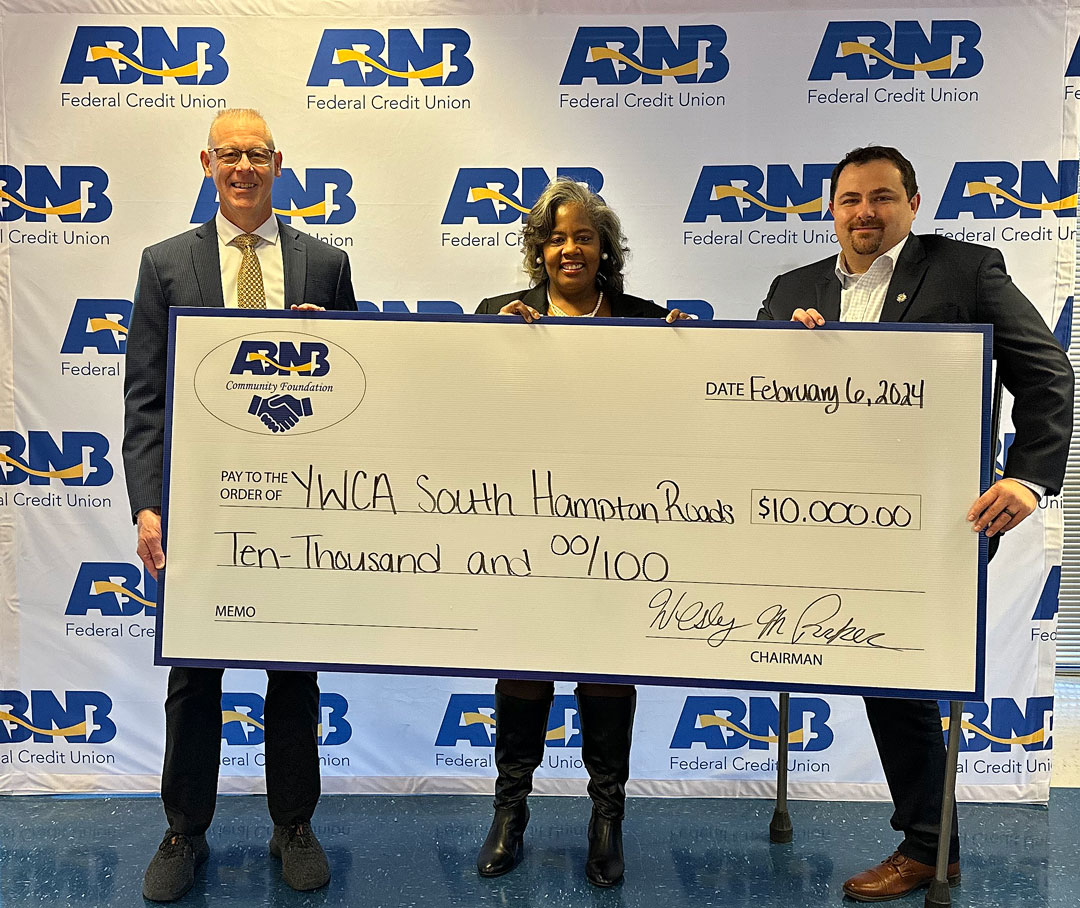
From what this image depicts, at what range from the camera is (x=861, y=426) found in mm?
2098

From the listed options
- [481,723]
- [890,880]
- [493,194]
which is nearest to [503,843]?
[481,723]

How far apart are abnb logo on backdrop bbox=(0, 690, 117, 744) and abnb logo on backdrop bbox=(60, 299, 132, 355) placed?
44.5 inches

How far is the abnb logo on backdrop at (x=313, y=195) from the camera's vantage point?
121 inches

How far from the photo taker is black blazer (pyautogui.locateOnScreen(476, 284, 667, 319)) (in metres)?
2.45

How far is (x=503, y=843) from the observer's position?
2.56 m

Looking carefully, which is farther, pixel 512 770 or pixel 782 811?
pixel 782 811

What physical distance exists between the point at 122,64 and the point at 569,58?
4.62 feet

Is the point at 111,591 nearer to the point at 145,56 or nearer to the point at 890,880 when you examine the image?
the point at 145,56

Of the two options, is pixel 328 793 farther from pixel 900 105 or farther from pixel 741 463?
pixel 900 105

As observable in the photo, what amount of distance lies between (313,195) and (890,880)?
101 inches

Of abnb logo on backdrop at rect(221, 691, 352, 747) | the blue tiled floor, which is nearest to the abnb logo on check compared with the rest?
the blue tiled floor

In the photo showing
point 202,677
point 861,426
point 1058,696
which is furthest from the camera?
point 1058,696

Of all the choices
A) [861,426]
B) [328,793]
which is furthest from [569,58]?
[328,793]
